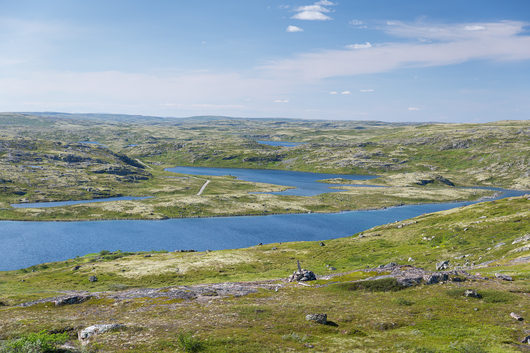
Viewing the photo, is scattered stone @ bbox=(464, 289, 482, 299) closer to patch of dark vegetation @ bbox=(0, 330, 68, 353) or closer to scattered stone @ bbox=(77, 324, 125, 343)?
scattered stone @ bbox=(77, 324, 125, 343)

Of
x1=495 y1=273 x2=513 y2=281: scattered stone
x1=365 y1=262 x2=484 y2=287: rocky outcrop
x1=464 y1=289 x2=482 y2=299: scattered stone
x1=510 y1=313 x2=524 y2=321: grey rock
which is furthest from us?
x1=365 y1=262 x2=484 y2=287: rocky outcrop

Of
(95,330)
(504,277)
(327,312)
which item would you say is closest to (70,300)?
(95,330)

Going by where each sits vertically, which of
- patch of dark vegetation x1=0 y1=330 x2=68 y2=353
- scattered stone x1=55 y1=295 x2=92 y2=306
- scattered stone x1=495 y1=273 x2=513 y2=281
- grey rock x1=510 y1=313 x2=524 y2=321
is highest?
patch of dark vegetation x1=0 y1=330 x2=68 y2=353

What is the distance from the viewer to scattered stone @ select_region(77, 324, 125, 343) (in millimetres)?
34656

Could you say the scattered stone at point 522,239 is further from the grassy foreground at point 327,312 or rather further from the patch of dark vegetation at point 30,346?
the patch of dark vegetation at point 30,346

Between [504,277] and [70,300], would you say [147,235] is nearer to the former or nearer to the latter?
[70,300]

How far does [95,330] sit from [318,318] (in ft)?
82.7

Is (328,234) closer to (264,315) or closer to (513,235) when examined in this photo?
(513,235)

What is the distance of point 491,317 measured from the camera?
35031mm

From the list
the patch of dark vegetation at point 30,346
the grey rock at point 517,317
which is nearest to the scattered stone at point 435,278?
the grey rock at point 517,317

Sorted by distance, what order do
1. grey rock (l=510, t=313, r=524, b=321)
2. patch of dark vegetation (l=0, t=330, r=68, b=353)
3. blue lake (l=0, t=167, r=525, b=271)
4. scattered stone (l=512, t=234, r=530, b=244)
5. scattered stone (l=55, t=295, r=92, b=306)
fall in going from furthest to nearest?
blue lake (l=0, t=167, r=525, b=271) → scattered stone (l=512, t=234, r=530, b=244) → scattered stone (l=55, t=295, r=92, b=306) → grey rock (l=510, t=313, r=524, b=321) → patch of dark vegetation (l=0, t=330, r=68, b=353)

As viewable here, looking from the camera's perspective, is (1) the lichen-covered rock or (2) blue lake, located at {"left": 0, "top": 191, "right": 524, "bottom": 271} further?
(2) blue lake, located at {"left": 0, "top": 191, "right": 524, "bottom": 271}

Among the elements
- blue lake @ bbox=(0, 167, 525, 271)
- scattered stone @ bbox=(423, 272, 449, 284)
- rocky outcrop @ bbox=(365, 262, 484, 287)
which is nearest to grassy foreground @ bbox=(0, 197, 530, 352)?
scattered stone @ bbox=(423, 272, 449, 284)

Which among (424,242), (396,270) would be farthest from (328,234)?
(396,270)
